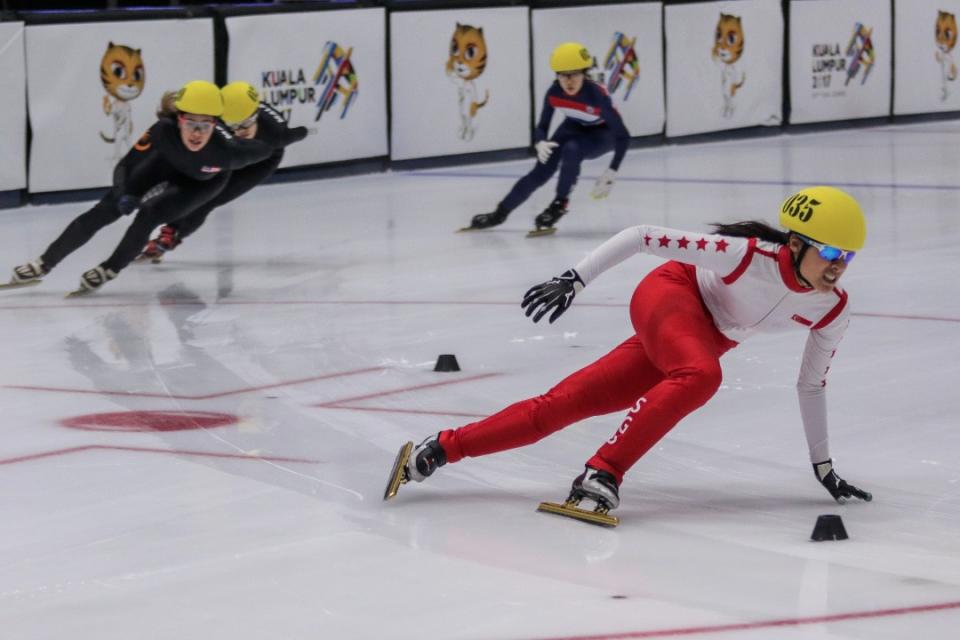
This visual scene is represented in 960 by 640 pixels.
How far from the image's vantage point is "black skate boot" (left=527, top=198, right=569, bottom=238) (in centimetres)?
1079

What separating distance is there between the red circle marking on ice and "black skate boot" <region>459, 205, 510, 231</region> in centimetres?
528

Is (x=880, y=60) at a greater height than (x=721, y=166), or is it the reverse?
(x=880, y=60)

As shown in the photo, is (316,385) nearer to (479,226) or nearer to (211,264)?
(211,264)

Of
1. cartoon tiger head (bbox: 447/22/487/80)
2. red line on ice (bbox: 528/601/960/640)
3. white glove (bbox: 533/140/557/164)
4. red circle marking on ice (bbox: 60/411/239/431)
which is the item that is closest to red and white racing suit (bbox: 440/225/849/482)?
red line on ice (bbox: 528/601/960/640)

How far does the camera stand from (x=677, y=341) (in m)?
4.40

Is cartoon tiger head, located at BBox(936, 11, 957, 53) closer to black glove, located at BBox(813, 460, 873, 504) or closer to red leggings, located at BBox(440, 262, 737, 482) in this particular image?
red leggings, located at BBox(440, 262, 737, 482)

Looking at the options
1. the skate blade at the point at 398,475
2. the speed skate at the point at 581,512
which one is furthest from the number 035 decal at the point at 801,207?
the skate blade at the point at 398,475

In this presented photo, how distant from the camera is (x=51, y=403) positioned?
593 centimetres

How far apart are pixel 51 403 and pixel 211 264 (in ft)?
12.1

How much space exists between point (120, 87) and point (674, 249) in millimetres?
8581

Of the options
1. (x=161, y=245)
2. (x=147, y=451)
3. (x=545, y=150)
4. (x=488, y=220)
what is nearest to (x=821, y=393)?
(x=147, y=451)

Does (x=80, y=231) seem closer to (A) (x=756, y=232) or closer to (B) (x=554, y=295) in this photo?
(B) (x=554, y=295)

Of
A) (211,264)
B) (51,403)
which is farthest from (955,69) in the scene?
(51,403)

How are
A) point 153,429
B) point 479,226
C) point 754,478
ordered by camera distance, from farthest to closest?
point 479,226 → point 153,429 → point 754,478
